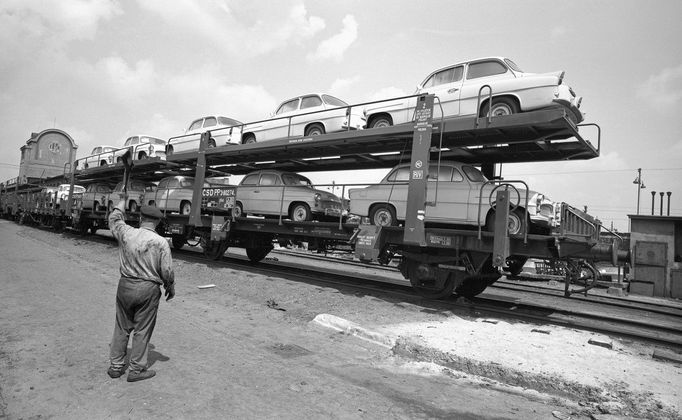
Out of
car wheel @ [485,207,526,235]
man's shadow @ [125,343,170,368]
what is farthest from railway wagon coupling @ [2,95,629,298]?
man's shadow @ [125,343,170,368]

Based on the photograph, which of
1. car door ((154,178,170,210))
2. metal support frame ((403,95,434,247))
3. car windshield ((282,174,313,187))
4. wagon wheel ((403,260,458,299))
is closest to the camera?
metal support frame ((403,95,434,247))

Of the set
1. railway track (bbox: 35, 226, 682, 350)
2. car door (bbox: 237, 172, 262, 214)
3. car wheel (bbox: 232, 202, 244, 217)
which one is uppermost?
car door (bbox: 237, 172, 262, 214)

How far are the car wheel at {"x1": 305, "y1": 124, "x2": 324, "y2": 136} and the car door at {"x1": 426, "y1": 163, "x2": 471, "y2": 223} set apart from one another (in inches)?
132

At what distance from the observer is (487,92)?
7539 millimetres

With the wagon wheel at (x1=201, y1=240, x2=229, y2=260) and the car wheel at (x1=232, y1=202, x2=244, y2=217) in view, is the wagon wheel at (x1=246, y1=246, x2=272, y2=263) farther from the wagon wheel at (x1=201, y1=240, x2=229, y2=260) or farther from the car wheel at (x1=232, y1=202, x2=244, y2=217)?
the car wheel at (x1=232, y1=202, x2=244, y2=217)

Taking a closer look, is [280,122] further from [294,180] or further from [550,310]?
[550,310]

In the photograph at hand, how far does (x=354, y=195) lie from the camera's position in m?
8.95

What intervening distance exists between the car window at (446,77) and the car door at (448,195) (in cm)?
181

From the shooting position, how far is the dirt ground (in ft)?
10.8

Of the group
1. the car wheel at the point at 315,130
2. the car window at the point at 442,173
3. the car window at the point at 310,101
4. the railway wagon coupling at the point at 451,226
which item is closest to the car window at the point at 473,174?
the car window at the point at 442,173

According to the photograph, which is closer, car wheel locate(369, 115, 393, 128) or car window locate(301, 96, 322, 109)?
car wheel locate(369, 115, 393, 128)

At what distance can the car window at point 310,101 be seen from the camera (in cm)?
1057

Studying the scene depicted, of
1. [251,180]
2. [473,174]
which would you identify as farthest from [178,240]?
[473,174]

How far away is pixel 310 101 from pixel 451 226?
16.7ft
